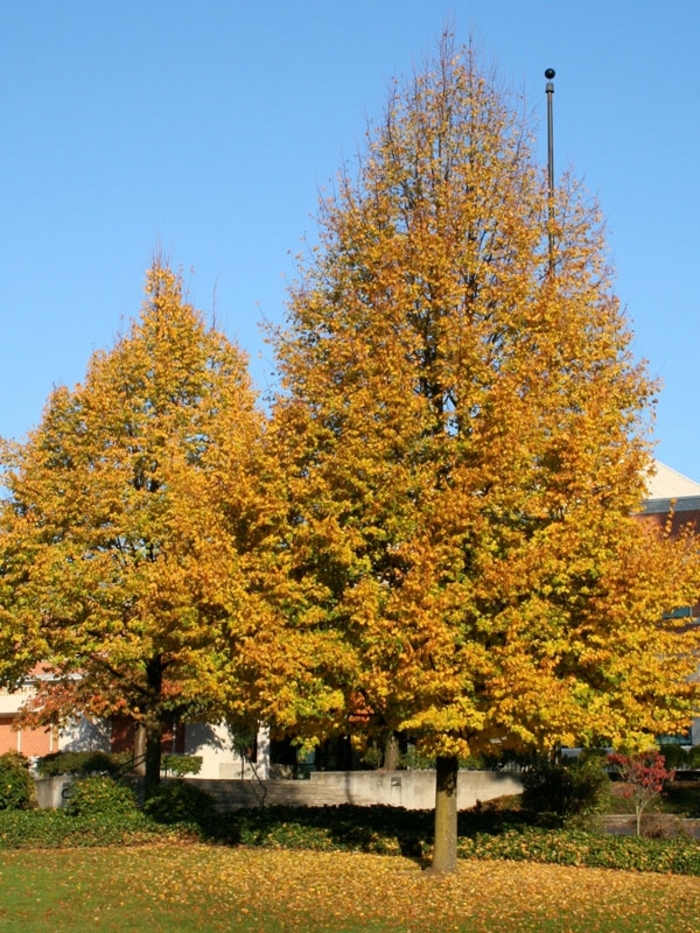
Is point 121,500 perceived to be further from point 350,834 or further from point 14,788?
point 350,834

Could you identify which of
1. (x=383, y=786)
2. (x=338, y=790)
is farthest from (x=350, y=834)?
(x=383, y=786)

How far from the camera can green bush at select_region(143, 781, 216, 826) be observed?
73.5 feet

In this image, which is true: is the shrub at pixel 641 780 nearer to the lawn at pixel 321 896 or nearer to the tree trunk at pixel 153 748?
the lawn at pixel 321 896

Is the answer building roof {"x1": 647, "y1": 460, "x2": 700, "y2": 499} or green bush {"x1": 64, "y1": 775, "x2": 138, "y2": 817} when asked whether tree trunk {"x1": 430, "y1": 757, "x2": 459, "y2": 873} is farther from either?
building roof {"x1": 647, "y1": 460, "x2": 700, "y2": 499}

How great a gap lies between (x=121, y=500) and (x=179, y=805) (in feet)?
19.5

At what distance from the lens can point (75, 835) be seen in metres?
21.4

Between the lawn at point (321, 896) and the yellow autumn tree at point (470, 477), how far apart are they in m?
1.54

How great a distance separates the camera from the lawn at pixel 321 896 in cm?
1389

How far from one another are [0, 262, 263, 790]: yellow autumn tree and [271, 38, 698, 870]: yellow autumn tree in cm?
275

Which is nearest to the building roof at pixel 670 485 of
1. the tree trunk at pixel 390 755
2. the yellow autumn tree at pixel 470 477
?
the tree trunk at pixel 390 755

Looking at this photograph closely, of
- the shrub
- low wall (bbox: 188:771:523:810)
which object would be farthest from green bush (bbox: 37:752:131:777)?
the shrub

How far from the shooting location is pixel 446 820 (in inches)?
688

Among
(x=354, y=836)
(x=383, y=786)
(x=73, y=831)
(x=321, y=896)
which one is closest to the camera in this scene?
(x=321, y=896)

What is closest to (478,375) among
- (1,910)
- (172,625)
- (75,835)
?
(172,625)
